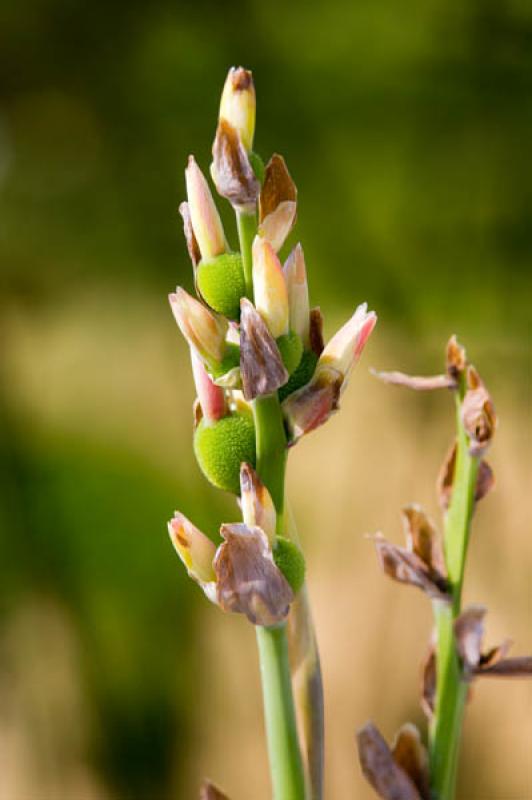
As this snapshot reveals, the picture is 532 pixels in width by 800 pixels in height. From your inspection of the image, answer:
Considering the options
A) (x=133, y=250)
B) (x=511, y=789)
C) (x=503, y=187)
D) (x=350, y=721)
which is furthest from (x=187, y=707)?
(x=503, y=187)

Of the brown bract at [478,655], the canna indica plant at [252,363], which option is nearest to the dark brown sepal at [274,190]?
the canna indica plant at [252,363]

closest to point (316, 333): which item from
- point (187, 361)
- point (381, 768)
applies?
point (381, 768)

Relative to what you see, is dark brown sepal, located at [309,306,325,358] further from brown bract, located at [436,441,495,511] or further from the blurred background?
the blurred background

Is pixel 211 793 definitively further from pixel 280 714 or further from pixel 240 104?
pixel 240 104

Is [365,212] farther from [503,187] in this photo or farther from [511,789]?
[511,789]

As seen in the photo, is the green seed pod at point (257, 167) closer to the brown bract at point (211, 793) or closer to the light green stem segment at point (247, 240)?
the light green stem segment at point (247, 240)

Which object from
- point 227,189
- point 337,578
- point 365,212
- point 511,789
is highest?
point 365,212
